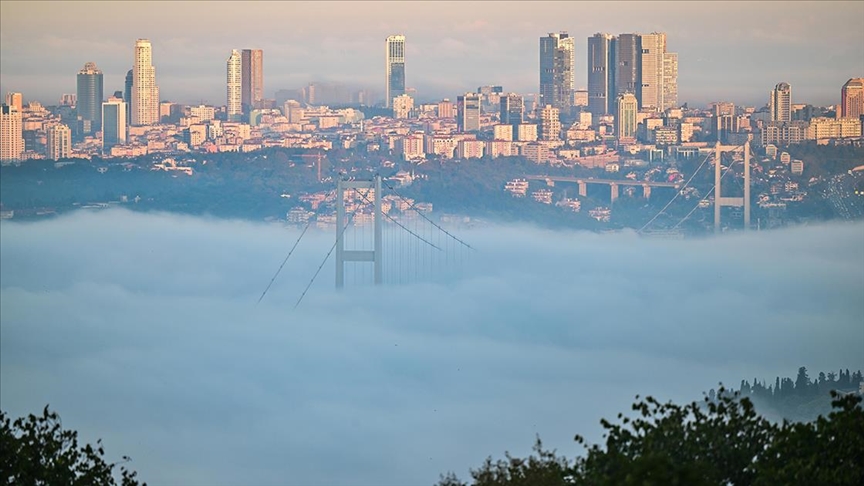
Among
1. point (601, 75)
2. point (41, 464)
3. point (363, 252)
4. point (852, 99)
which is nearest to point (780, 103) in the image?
point (852, 99)

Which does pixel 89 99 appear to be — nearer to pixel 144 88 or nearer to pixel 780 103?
pixel 144 88

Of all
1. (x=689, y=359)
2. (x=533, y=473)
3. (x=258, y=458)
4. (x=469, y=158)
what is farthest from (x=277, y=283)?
(x=533, y=473)

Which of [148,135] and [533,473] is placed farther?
[148,135]

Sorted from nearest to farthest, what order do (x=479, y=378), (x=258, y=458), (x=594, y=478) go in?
(x=594, y=478) → (x=258, y=458) → (x=479, y=378)

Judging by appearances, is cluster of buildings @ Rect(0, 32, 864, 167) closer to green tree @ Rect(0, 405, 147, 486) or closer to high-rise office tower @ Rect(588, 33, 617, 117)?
high-rise office tower @ Rect(588, 33, 617, 117)

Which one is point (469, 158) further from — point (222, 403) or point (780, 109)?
point (222, 403)

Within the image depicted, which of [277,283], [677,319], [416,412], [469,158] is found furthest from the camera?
[469,158]

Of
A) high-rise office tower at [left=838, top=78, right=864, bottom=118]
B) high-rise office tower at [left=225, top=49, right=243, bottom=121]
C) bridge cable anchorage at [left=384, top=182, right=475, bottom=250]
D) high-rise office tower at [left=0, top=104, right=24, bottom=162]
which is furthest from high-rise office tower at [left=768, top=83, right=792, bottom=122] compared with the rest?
high-rise office tower at [left=0, top=104, right=24, bottom=162]
